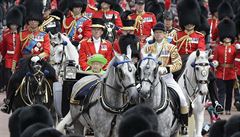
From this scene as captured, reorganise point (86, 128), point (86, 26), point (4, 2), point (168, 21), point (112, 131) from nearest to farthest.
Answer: point (112, 131), point (86, 128), point (86, 26), point (168, 21), point (4, 2)

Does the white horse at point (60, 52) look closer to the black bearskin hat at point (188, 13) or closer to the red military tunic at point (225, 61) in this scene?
the black bearskin hat at point (188, 13)

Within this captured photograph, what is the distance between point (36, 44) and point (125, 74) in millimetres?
4120

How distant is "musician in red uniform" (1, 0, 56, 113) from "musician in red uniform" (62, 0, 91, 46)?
115 centimetres

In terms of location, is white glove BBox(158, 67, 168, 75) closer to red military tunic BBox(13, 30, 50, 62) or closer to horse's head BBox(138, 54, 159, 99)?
horse's head BBox(138, 54, 159, 99)

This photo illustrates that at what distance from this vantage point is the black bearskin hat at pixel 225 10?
27597 millimetres

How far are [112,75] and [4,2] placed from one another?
19323mm

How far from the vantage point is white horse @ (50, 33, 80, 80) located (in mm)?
19656

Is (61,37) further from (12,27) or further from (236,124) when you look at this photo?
(236,124)

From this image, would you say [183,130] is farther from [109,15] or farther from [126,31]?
[109,15]

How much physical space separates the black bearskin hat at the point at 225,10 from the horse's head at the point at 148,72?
11659mm

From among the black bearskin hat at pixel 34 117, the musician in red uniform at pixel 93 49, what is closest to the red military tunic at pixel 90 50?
the musician in red uniform at pixel 93 49

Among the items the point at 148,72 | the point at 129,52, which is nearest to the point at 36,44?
the point at 129,52

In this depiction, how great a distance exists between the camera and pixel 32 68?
1827cm

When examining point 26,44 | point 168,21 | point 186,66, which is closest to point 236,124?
point 186,66
